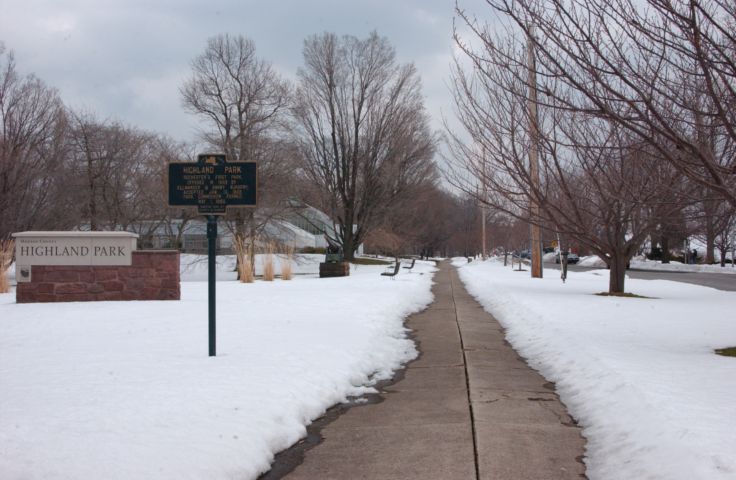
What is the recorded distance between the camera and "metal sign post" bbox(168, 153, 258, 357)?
802cm

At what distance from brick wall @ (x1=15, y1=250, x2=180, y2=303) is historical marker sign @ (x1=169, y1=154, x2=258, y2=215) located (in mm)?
7848

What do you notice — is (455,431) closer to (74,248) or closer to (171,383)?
(171,383)

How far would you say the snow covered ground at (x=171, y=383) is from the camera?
4363 millimetres

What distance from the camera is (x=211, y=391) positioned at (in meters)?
6.16

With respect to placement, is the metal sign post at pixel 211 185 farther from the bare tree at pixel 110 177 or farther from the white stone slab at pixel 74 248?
the bare tree at pixel 110 177

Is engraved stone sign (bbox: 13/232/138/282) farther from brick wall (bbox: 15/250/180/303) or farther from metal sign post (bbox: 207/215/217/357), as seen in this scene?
metal sign post (bbox: 207/215/217/357)

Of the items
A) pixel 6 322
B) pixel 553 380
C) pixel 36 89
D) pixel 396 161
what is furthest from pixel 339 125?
pixel 553 380

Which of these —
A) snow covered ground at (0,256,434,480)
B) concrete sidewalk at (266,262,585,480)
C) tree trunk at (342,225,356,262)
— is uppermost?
tree trunk at (342,225,356,262)

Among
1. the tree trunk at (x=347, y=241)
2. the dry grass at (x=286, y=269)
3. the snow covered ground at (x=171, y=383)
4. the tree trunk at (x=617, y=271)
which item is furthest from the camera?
the tree trunk at (x=347, y=241)

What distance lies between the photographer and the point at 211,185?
8.05m

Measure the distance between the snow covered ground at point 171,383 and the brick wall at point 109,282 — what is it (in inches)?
71.3

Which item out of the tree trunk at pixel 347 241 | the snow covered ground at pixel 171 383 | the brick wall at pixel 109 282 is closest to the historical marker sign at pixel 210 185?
the snow covered ground at pixel 171 383

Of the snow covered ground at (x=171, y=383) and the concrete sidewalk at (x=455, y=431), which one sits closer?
the snow covered ground at (x=171, y=383)

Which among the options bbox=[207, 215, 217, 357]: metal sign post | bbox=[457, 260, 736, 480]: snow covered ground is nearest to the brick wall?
bbox=[457, 260, 736, 480]: snow covered ground
